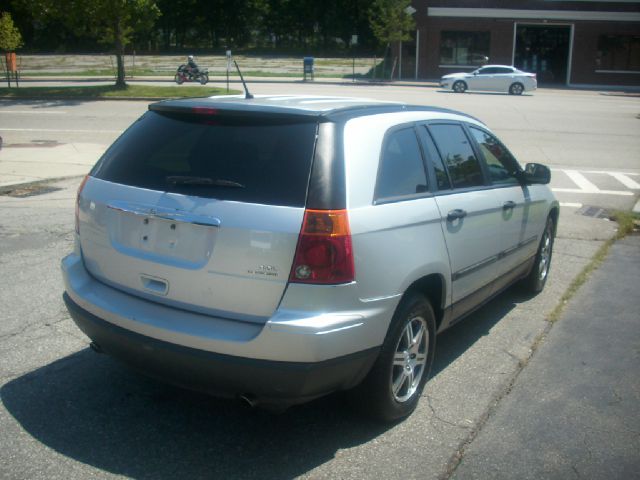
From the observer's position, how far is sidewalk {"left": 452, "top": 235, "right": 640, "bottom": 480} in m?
3.62

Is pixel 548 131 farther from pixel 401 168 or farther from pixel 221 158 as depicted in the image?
pixel 221 158

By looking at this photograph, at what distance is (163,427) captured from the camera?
12.6 feet

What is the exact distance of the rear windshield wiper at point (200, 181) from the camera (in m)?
3.52

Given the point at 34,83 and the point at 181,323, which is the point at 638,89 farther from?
the point at 181,323

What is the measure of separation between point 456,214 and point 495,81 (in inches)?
1264

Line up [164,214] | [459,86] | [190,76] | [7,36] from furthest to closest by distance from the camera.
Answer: [459,86] < [190,76] < [7,36] < [164,214]

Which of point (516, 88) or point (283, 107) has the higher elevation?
point (283, 107)

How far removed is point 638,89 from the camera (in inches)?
1704

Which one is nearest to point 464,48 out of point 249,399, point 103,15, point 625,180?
point 103,15

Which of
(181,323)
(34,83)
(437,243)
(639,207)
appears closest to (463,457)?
(437,243)

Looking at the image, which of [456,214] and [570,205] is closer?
[456,214]

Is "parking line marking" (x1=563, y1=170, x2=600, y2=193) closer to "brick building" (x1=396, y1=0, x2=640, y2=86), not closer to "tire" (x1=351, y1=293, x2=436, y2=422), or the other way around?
"tire" (x1=351, y1=293, x2=436, y2=422)

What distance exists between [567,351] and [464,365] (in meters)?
0.89

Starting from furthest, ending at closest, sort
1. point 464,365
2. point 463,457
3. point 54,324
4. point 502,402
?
point 54,324, point 464,365, point 502,402, point 463,457
